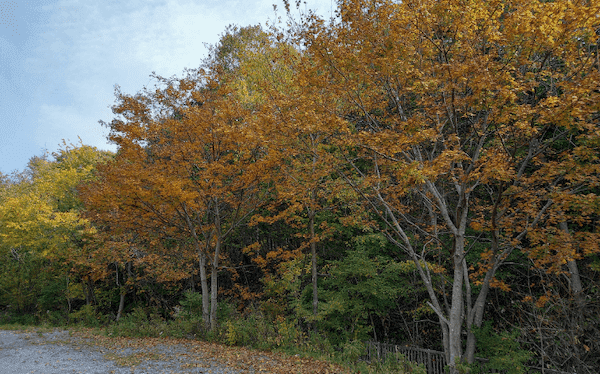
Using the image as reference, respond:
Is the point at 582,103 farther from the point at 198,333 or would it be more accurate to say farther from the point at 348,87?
the point at 198,333

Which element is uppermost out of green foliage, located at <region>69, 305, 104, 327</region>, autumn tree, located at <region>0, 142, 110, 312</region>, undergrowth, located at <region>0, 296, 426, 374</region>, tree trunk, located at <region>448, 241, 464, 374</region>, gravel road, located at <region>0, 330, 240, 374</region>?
autumn tree, located at <region>0, 142, 110, 312</region>

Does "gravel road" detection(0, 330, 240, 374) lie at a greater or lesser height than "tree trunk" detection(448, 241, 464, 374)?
lesser

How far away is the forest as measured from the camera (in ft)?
17.6

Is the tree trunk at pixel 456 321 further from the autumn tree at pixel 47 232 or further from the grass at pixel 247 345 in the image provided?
the autumn tree at pixel 47 232

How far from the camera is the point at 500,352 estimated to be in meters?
6.77

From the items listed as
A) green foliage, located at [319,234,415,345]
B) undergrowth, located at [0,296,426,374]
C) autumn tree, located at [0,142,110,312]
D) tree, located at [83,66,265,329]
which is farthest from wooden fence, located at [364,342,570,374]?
autumn tree, located at [0,142,110,312]

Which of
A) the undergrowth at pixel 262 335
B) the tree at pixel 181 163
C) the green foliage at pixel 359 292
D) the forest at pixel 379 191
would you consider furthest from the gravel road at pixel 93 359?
the green foliage at pixel 359 292

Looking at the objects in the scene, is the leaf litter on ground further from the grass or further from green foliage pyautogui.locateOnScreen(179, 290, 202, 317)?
green foliage pyautogui.locateOnScreen(179, 290, 202, 317)

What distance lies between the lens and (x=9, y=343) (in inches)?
355

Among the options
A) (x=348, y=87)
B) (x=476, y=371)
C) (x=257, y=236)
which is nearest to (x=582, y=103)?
(x=348, y=87)

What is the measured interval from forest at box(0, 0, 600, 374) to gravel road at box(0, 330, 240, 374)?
201 cm

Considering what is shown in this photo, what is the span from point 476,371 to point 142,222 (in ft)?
30.7

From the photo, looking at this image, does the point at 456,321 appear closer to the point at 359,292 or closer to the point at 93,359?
the point at 359,292

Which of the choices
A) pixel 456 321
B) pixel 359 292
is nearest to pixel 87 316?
pixel 359 292
